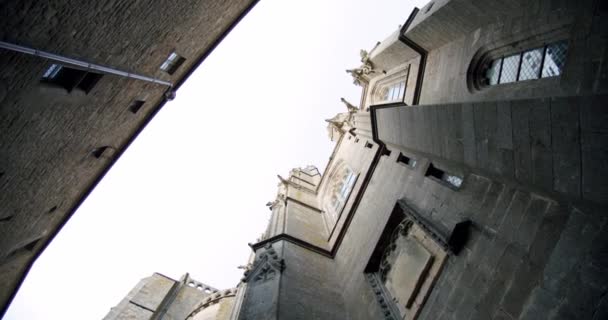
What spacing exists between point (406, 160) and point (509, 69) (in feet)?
11.7

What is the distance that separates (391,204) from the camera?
8883 millimetres

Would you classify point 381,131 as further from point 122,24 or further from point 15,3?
point 15,3

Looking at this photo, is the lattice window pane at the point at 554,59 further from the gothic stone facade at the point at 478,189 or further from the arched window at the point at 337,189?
the arched window at the point at 337,189

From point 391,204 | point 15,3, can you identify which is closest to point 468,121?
point 391,204

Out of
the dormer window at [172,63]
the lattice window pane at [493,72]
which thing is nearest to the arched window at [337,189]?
the lattice window pane at [493,72]

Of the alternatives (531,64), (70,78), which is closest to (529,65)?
(531,64)

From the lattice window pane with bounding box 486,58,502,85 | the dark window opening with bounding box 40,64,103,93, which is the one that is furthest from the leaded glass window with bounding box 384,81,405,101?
the dark window opening with bounding box 40,64,103,93

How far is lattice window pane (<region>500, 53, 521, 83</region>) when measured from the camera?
21.3 ft

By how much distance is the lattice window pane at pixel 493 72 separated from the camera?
703cm

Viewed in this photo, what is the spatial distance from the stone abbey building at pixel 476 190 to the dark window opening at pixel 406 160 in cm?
5

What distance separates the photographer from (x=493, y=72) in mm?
7168

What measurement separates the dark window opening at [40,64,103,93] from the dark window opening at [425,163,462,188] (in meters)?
7.47

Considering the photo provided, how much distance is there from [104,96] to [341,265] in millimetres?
8768

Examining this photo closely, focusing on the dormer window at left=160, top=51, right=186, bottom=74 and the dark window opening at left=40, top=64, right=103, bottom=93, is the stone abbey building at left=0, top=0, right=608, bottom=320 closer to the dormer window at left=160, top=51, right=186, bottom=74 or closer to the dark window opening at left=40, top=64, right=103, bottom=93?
the dormer window at left=160, top=51, right=186, bottom=74
